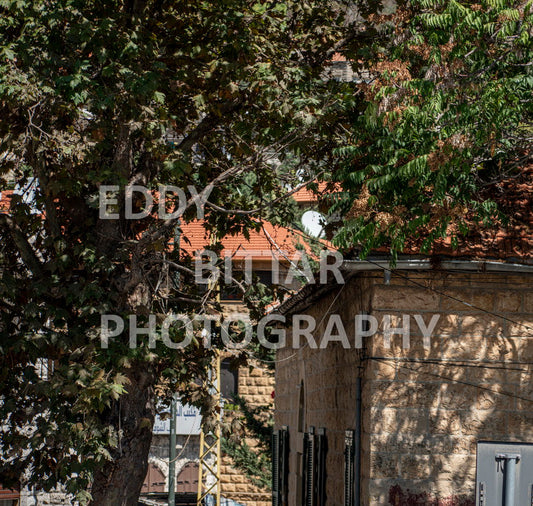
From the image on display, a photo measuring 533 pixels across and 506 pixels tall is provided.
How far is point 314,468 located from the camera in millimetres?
13133

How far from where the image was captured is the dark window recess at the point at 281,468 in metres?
17.1

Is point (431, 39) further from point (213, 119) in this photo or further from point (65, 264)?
point (65, 264)

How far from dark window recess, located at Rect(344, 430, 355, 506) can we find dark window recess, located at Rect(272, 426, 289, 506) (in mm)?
7080

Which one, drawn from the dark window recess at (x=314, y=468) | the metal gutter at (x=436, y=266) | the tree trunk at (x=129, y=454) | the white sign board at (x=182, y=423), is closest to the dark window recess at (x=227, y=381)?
the white sign board at (x=182, y=423)

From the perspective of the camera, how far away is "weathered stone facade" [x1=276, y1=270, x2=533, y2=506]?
30.1 feet

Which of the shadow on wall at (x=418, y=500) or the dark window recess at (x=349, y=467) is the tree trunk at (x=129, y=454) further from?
the shadow on wall at (x=418, y=500)

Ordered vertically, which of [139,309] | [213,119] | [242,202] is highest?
[213,119]

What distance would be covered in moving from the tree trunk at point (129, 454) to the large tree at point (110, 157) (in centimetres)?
2

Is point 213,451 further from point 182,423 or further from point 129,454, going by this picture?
point 129,454

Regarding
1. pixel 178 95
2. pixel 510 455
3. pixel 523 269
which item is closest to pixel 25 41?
pixel 178 95

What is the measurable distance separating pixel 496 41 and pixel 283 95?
2379 mm

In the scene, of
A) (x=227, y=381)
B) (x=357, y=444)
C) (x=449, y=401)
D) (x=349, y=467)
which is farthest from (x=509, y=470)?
(x=227, y=381)

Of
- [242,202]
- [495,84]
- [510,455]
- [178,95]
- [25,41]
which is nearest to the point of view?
[510,455]

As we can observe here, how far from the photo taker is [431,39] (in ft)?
27.5
